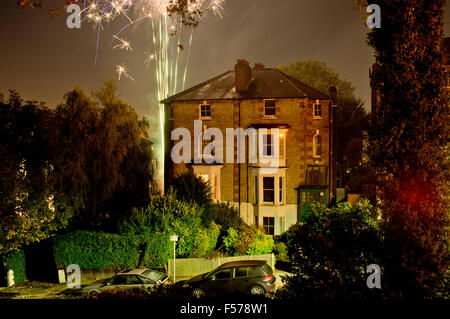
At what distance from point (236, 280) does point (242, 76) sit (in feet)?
58.7

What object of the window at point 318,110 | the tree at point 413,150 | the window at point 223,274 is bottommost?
the window at point 223,274

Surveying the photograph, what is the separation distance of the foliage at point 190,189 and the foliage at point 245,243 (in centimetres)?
250

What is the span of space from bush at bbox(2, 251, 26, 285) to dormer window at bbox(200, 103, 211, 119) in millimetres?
15228

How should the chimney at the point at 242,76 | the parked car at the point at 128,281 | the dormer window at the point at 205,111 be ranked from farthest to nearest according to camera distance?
the chimney at the point at 242,76 → the dormer window at the point at 205,111 → the parked car at the point at 128,281

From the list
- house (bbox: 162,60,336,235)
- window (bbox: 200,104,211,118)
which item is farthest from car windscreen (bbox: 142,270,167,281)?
window (bbox: 200,104,211,118)

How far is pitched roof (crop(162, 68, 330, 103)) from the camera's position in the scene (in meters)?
27.5

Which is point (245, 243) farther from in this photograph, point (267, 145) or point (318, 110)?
point (318, 110)

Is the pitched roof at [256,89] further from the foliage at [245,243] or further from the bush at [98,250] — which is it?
the bush at [98,250]

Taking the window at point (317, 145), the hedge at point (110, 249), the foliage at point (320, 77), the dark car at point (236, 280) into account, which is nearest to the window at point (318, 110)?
the window at point (317, 145)

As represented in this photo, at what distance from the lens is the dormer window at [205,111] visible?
28308 millimetres

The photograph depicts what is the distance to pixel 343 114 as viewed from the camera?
159ft

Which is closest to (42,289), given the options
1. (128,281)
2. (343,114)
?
(128,281)

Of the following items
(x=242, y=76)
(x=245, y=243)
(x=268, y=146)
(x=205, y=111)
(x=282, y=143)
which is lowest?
(x=245, y=243)
